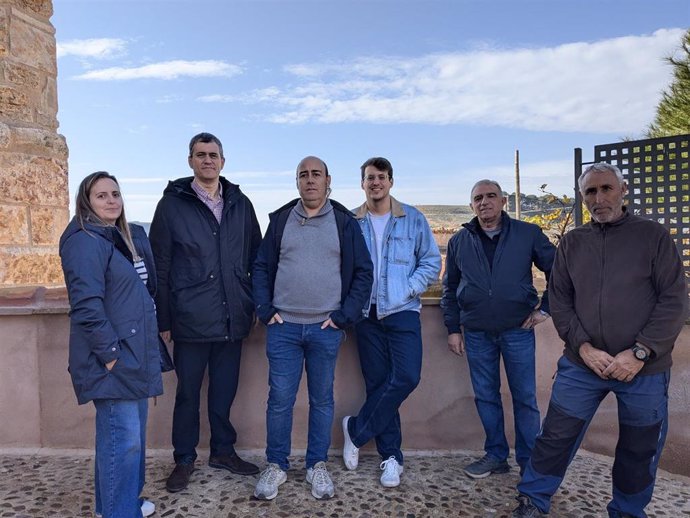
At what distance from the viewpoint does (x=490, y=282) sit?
327cm

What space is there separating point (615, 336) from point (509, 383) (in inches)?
32.5

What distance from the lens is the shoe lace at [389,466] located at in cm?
339

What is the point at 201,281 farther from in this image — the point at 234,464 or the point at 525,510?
the point at 525,510

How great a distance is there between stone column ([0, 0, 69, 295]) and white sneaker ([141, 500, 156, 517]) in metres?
2.24

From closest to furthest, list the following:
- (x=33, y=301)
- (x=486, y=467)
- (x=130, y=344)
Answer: (x=130, y=344), (x=486, y=467), (x=33, y=301)

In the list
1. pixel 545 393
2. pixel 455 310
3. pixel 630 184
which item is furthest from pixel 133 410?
pixel 630 184

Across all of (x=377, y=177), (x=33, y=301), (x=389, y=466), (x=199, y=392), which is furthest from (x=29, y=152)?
(x=389, y=466)

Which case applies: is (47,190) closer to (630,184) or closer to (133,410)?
(133,410)

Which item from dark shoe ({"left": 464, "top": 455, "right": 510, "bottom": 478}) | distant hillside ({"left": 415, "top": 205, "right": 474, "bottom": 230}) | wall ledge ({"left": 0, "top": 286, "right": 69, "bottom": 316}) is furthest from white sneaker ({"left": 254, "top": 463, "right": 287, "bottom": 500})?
distant hillside ({"left": 415, "top": 205, "right": 474, "bottom": 230})

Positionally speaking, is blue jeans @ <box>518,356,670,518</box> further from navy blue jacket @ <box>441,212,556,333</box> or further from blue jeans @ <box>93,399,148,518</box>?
blue jeans @ <box>93,399,148,518</box>

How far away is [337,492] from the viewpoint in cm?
330

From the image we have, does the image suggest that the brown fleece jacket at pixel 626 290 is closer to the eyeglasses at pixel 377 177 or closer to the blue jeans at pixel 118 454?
the eyeglasses at pixel 377 177

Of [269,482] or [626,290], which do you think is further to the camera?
[269,482]

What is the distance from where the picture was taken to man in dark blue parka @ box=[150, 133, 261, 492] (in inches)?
127
